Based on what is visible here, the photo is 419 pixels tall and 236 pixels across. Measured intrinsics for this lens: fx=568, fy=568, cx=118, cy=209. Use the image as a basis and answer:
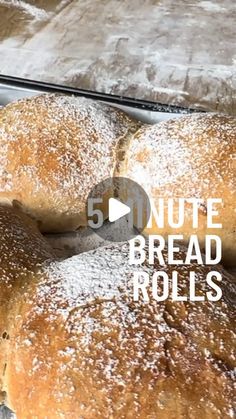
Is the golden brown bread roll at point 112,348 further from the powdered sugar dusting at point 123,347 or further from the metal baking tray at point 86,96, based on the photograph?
the metal baking tray at point 86,96

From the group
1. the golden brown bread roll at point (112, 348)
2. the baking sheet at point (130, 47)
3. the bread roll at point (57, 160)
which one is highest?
the baking sheet at point (130, 47)

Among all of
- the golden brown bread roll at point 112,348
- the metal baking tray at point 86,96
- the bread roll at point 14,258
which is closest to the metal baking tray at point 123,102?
the metal baking tray at point 86,96

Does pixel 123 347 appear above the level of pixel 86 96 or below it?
below

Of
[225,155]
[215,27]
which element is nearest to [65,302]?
[225,155]

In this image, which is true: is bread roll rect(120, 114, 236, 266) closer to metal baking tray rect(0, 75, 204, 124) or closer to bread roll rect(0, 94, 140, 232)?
bread roll rect(0, 94, 140, 232)
